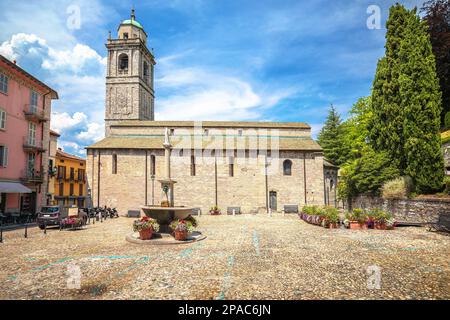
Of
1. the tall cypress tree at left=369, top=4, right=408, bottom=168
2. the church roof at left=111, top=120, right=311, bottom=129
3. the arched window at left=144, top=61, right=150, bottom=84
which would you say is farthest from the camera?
the arched window at left=144, top=61, right=150, bottom=84

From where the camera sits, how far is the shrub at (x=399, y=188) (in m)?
18.0

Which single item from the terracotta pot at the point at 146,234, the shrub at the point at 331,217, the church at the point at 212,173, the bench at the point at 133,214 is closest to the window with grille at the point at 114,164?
the church at the point at 212,173

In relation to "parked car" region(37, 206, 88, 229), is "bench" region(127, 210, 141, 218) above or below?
below

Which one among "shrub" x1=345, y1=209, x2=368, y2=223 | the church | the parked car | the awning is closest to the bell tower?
the church

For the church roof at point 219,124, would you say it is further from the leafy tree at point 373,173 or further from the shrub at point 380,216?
the shrub at point 380,216

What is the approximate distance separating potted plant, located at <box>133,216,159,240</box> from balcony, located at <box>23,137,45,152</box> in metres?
16.6

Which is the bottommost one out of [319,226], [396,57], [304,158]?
[319,226]

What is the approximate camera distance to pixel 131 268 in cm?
781

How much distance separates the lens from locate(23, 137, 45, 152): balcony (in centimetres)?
2206

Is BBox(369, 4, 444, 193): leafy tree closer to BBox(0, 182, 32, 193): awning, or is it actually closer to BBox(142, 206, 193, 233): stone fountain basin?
BBox(142, 206, 193, 233): stone fountain basin

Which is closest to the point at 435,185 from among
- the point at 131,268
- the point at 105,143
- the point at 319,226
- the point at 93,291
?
the point at 319,226

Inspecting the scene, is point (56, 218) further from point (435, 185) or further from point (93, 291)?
point (435, 185)

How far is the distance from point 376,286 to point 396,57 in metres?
21.3

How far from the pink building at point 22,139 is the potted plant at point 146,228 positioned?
13.2 m
